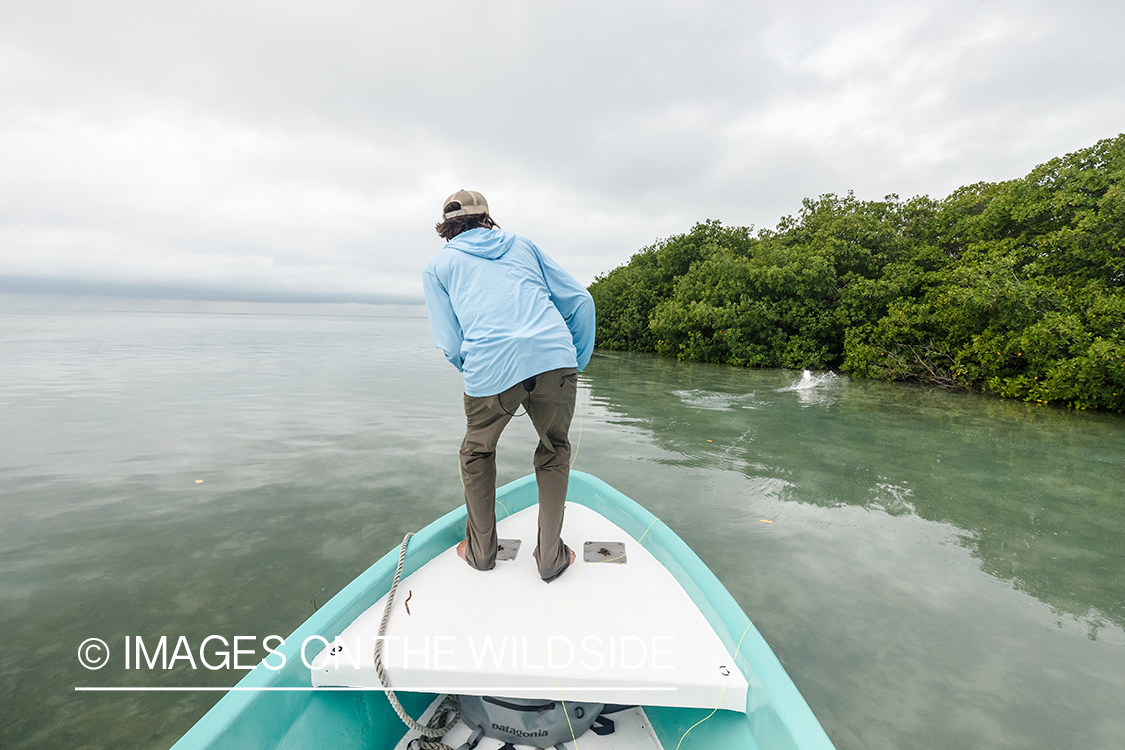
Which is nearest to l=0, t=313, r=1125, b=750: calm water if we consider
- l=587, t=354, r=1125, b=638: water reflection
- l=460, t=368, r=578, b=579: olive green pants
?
l=587, t=354, r=1125, b=638: water reflection

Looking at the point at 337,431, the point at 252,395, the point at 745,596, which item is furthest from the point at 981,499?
the point at 252,395

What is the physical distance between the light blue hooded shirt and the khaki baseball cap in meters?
0.11

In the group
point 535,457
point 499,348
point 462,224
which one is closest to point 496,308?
point 499,348

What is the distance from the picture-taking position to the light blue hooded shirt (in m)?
1.74

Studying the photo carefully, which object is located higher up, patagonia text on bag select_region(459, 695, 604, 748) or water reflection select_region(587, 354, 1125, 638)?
patagonia text on bag select_region(459, 695, 604, 748)

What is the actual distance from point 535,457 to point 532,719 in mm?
861

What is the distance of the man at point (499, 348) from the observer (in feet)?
5.76

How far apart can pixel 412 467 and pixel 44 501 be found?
3.04 metres

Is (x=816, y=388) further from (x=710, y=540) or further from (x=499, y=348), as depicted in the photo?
(x=499, y=348)

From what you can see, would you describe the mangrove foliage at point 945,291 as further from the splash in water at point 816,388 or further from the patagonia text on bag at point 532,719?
the patagonia text on bag at point 532,719

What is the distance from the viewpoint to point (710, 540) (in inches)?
136

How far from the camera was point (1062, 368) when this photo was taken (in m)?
9.43

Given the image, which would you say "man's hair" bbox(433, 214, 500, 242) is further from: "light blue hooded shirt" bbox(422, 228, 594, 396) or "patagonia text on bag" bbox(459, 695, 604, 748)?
"patagonia text on bag" bbox(459, 695, 604, 748)

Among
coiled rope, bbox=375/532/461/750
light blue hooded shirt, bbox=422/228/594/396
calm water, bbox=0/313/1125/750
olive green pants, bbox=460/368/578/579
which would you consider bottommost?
calm water, bbox=0/313/1125/750
